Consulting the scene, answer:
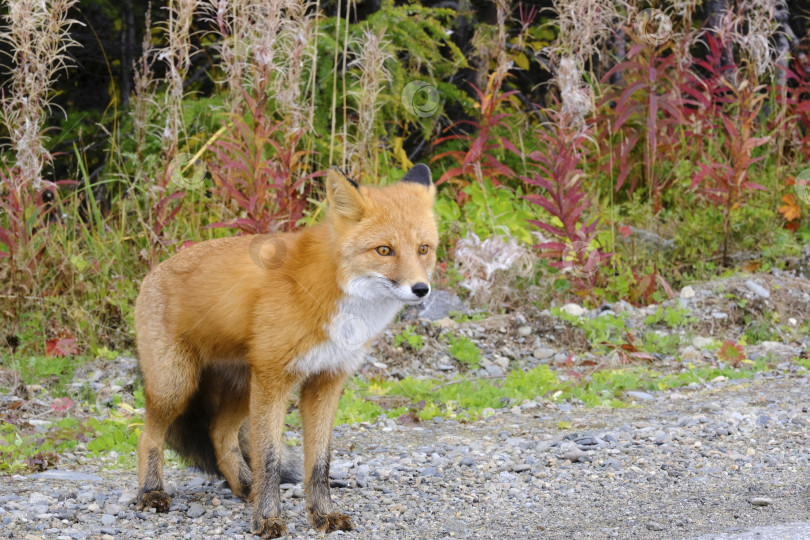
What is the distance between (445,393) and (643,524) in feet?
7.98

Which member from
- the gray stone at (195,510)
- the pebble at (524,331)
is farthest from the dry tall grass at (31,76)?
the pebble at (524,331)

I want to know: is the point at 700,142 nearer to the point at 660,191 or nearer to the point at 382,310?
the point at 660,191

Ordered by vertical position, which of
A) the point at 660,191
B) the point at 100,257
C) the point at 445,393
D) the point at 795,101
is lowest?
the point at 445,393

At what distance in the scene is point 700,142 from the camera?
8531 millimetres

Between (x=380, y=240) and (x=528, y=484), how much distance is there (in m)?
1.54

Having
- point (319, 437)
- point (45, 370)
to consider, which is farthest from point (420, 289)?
point (45, 370)

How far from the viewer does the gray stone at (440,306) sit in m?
7.48

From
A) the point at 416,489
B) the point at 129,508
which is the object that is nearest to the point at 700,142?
the point at 416,489

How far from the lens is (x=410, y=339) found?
6.86m
